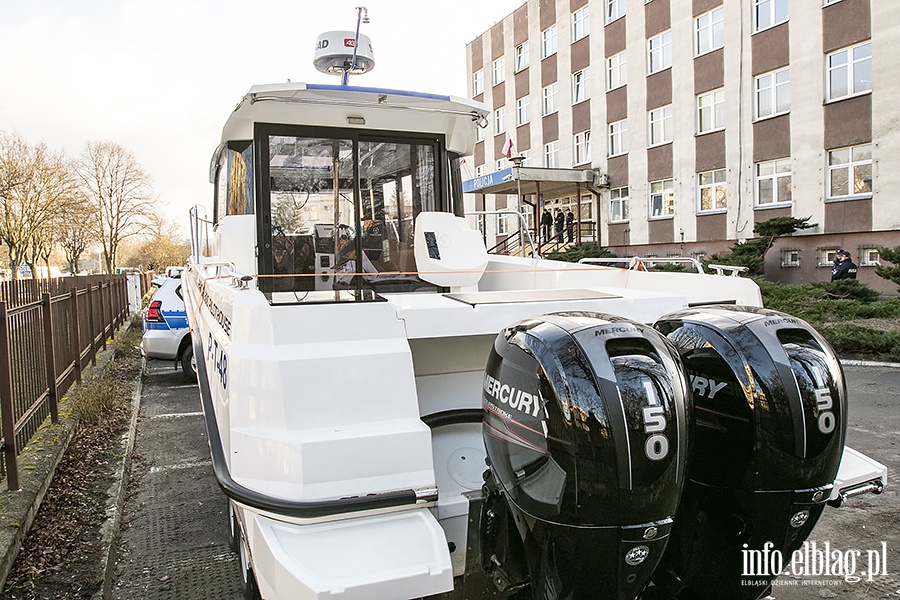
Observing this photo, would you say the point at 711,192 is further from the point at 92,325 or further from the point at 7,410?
the point at 7,410

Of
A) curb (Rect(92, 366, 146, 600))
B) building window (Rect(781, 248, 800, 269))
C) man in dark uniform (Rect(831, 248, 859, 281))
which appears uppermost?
building window (Rect(781, 248, 800, 269))

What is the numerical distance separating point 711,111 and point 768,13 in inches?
130

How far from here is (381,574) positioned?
2219mm

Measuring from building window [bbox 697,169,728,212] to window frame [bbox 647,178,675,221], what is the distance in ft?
3.75

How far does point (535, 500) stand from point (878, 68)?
1994cm

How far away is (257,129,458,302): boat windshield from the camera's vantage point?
16.7 feet

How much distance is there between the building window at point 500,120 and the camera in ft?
117

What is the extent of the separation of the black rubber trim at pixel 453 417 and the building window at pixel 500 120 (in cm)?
3398

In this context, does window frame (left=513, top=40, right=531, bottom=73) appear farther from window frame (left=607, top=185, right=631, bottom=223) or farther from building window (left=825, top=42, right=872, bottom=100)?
building window (left=825, top=42, right=872, bottom=100)

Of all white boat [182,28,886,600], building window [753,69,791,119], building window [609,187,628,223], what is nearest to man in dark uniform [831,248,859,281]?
building window [753,69,791,119]

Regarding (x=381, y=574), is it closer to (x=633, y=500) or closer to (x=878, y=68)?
(x=633, y=500)

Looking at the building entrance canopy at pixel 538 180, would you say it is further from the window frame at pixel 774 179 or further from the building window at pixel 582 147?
the window frame at pixel 774 179

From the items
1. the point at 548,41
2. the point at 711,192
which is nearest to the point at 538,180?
the point at 711,192

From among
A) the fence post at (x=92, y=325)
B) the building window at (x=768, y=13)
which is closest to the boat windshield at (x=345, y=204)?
the fence post at (x=92, y=325)
